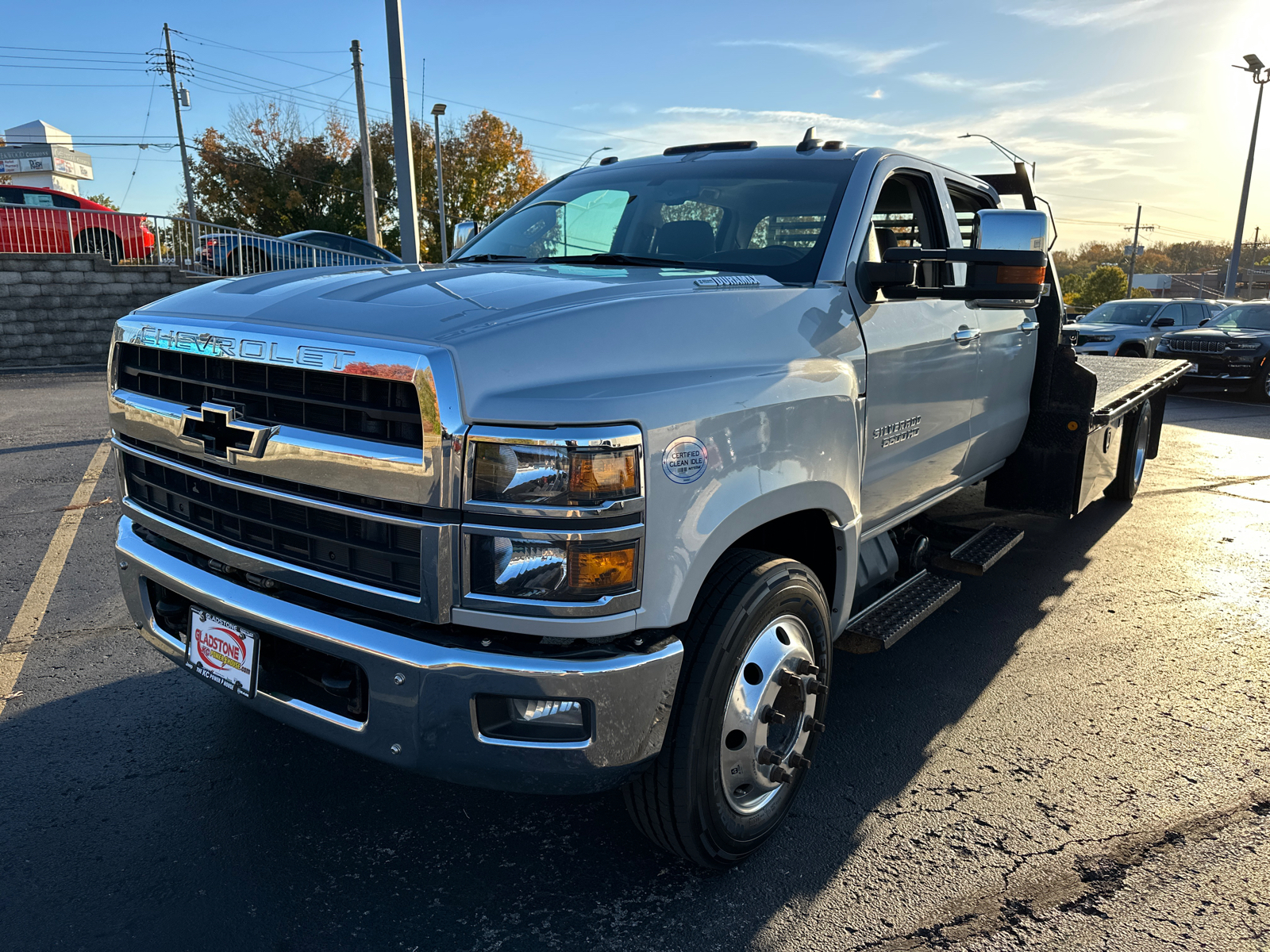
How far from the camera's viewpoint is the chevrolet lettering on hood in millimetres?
2129

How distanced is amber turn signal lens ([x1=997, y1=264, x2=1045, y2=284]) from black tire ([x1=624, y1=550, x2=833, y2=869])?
117 centimetres

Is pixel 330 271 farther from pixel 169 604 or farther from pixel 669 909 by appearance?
pixel 669 909

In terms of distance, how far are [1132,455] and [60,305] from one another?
53.4 feet

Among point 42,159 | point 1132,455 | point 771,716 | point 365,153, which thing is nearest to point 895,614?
point 771,716

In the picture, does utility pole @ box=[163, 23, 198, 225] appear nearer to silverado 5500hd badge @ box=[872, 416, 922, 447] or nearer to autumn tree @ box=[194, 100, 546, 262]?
autumn tree @ box=[194, 100, 546, 262]

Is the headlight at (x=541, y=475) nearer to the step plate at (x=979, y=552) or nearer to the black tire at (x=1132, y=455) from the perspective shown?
the step plate at (x=979, y=552)

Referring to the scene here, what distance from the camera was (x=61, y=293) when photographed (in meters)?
15.8

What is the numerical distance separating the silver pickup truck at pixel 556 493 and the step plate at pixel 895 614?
0.02 m

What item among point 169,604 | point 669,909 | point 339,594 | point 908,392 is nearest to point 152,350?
point 169,604

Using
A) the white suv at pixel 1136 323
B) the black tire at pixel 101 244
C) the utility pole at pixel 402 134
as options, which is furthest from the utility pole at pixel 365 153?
the white suv at pixel 1136 323

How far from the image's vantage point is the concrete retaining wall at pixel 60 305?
50.6 ft

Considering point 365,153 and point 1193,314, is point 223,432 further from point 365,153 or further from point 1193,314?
point 365,153

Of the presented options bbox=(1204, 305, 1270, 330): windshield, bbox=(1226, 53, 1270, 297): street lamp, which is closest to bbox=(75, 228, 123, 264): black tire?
bbox=(1204, 305, 1270, 330): windshield

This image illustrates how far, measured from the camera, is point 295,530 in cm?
231
